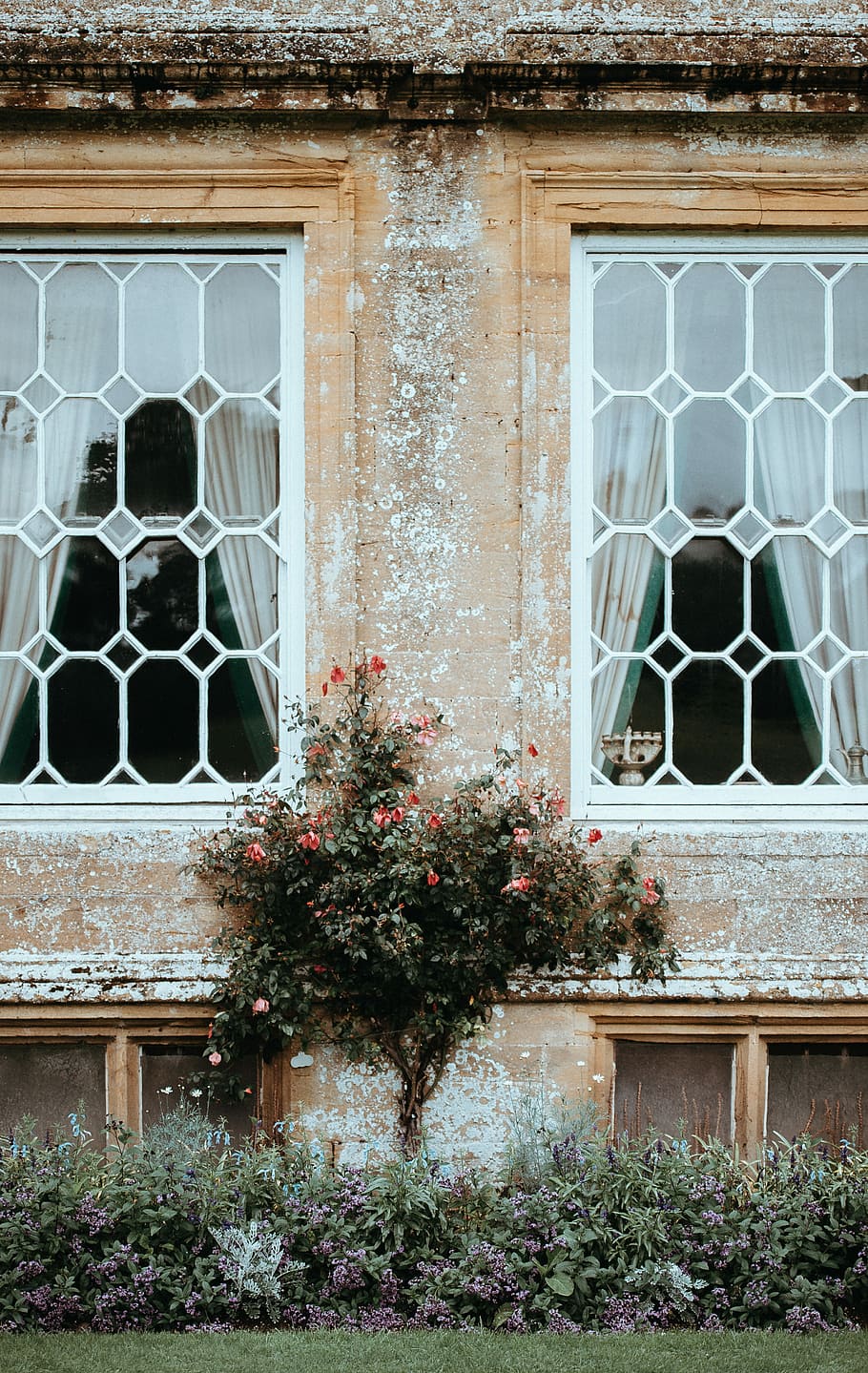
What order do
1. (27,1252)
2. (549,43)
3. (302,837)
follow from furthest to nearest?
(549,43) < (302,837) < (27,1252)

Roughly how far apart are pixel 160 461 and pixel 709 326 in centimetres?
223

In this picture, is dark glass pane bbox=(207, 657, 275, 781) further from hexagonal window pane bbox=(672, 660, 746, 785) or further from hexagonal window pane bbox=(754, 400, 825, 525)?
hexagonal window pane bbox=(754, 400, 825, 525)

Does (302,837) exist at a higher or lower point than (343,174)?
lower

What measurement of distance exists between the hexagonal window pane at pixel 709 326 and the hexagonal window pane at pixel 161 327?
1918 millimetres

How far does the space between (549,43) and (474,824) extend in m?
2.92

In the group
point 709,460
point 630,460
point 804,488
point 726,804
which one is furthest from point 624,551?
point 726,804

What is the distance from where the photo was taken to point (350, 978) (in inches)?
167

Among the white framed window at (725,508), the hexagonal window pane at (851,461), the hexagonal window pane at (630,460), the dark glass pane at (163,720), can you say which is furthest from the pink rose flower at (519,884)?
the hexagonal window pane at (851,461)

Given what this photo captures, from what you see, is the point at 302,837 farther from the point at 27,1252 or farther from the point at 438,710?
the point at 27,1252

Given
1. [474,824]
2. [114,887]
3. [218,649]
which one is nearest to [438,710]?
[474,824]

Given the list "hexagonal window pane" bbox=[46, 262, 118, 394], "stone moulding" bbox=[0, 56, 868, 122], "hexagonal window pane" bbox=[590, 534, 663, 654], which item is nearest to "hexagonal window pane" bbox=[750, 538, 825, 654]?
"hexagonal window pane" bbox=[590, 534, 663, 654]

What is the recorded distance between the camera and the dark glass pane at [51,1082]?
14.7 ft

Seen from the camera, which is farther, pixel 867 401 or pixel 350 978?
pixel 867 401

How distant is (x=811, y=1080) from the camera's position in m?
4.52
